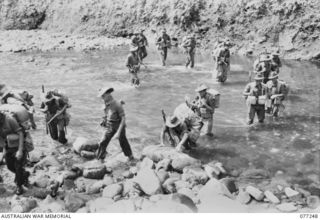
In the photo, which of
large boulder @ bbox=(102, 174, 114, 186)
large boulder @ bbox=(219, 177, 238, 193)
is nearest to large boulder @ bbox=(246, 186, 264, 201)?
large boulder @ bbox=(219, 177, 238, 193)

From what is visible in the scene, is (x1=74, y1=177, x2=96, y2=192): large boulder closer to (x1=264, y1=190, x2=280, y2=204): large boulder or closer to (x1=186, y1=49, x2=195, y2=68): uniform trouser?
(x1=264, y1=190, x2=280, y2=204): large boulder

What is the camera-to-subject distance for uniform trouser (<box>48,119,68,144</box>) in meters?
10.8

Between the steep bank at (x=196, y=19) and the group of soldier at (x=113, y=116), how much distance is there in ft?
32.2

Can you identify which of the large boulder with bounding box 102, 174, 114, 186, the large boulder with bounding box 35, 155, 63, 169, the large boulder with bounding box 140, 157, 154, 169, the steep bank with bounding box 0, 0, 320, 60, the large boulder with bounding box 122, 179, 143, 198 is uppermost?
the steep bank with bounding box 0, 0, 320, 60

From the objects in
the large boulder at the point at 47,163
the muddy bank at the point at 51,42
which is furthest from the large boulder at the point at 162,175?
the muddy bank at the point at 51,42

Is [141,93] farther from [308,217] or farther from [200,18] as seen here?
[200,18]

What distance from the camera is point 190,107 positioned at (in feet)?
34.9

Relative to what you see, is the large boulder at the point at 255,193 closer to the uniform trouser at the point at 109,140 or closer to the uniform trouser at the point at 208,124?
the uniform trouser at the point at 109,140

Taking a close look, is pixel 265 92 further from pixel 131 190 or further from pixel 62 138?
pixel 131 190

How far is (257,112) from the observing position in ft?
40.1

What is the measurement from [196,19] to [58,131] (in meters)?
17.8

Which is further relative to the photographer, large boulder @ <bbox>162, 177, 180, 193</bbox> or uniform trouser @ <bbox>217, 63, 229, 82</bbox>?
uniform trouser @ <bbox>217, 63, 229, 82</bbox>

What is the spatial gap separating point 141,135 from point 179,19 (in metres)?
17.3

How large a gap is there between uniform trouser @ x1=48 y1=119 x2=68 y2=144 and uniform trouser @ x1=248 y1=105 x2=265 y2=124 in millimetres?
4971
